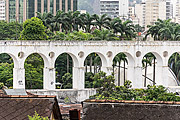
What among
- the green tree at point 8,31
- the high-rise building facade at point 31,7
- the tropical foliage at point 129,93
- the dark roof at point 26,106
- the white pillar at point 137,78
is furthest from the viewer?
the high-rise building facade at point 31,7

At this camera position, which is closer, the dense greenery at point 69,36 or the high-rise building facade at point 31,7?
the dense greenery at point 69,36

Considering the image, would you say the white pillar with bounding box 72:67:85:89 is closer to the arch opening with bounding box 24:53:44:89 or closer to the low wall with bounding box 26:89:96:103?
the low wall with bounding box 26:89:96:103

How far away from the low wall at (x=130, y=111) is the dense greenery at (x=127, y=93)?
32.1 meters

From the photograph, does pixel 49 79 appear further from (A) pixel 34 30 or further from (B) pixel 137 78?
(A) pixel 34 30

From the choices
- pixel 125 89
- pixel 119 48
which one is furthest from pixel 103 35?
pixel 125 89

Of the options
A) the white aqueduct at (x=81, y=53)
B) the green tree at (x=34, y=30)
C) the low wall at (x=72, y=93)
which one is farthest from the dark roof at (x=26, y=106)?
the green tree at (x=34, y=30)

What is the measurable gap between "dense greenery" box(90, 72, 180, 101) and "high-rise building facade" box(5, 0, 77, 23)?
6043cm

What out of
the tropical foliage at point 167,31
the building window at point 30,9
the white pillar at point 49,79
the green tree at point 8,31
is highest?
the building window at point 30,9

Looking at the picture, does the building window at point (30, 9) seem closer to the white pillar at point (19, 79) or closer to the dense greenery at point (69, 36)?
the dense greenery at point (69, 36)

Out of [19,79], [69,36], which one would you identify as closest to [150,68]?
[69,36]

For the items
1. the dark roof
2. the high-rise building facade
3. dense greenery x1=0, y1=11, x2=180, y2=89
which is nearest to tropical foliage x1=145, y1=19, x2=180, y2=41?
dense greenery x1=0, y1=11, x2=180, y2=89

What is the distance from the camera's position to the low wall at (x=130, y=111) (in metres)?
23.3

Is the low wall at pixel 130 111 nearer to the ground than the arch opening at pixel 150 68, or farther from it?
nearer to the ground

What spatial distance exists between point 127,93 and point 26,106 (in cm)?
3900
